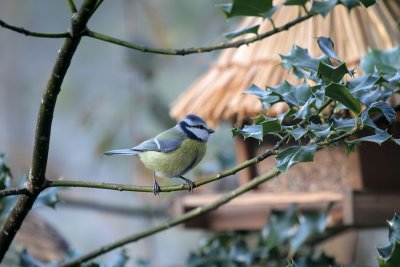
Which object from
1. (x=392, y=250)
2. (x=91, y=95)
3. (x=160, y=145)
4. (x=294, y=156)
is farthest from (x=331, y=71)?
(x=91, y=95)

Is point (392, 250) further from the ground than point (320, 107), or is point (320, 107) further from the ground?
point (320, 107)

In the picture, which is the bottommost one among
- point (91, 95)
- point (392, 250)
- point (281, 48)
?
point (392, 250)

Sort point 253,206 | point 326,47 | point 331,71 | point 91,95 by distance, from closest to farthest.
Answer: point 331,71
point 326,47
point 253,206
point 91,95

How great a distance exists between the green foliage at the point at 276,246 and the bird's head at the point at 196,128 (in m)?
0.45

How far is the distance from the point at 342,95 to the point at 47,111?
0.41 metres

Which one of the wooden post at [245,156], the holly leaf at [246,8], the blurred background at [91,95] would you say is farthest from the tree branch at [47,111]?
the blurred background at [91,95]

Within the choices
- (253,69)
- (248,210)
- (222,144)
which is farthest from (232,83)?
(222,144)

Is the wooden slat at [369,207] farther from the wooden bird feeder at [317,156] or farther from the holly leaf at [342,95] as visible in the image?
the holly leaf at [342,95]

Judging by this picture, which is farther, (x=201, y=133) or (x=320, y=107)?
(x=201, y=133)

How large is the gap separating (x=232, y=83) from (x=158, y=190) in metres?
0.88

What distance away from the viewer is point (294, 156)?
1.07 metres

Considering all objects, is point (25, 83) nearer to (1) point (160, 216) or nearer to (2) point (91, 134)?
(2) point (91, 134)

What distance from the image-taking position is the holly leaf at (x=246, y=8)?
115 cm

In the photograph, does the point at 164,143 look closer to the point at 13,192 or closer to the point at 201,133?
the point at 201,133
